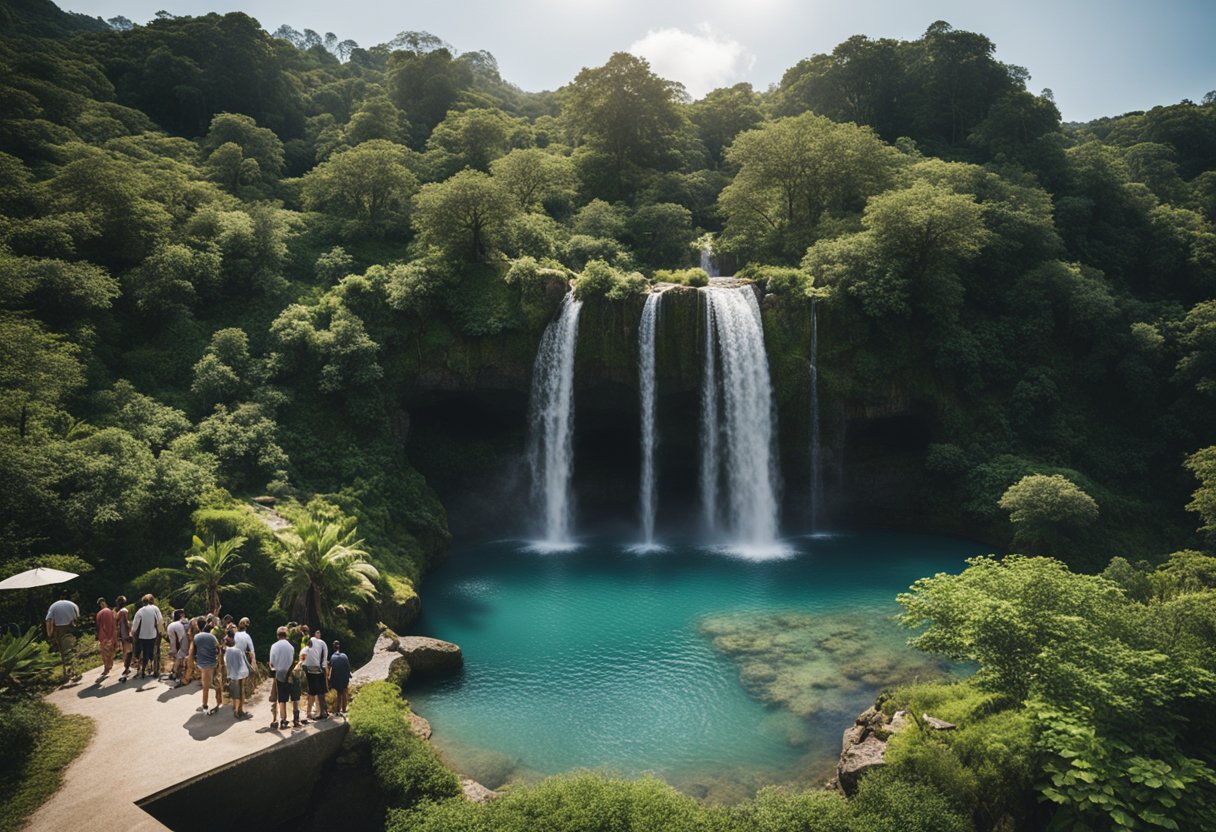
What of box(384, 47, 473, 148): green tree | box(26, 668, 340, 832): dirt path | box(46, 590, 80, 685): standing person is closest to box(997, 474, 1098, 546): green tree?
box(26, 668, 340, 832): dirt path

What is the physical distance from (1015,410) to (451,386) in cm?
2583

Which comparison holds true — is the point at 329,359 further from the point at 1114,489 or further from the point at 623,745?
the point at 1114,489

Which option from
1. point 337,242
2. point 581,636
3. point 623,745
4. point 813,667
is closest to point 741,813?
point 623,745

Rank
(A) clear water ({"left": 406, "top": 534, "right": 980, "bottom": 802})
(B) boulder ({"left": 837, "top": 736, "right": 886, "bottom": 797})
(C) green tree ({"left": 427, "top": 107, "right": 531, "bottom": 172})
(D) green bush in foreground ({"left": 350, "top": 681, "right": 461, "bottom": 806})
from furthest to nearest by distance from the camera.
Result: 1. (C) green tree ({"left": 427, "top": 107, "right": 531, "bottom": 172})
2. (A) clear water ({"left": 406, "top": 534, "right": 980, "bottom": 802})
3. (B) boulder ({"left": 837, "top": 736, "right": 886, "bottom": 797})
4. (D) green bush in foreground ({"left": 350, "top": 681, "right": 461, "bottom": 806})

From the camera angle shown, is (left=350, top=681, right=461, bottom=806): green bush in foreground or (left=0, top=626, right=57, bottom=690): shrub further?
(left=0, top=626, right=57, bottom=690): shrub

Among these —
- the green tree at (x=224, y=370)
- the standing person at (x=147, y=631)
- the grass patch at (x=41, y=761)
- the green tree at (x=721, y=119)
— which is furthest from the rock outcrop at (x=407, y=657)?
the green tree at (x=721, y=119)

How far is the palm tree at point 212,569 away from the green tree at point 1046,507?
25.9 m

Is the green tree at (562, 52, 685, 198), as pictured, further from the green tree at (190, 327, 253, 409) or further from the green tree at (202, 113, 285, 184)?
the green tree at (190, 327, 253, 409)

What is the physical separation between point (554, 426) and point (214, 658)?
764 inches

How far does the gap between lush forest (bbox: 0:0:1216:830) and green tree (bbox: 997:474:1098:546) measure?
139 millimetres

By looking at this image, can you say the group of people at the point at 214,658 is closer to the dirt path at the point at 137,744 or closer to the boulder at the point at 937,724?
the dirt path at the point at 137,744

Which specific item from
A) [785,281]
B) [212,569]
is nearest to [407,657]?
[212,569]

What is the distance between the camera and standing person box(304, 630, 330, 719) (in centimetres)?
1178

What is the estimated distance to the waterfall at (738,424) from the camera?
2942cm
